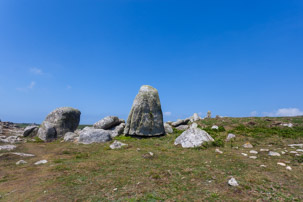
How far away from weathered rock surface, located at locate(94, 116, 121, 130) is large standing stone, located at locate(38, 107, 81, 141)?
520 cm

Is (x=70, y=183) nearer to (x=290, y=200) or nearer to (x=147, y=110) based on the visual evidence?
(x=290, y=200)

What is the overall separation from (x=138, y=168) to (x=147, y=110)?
39.9 ft

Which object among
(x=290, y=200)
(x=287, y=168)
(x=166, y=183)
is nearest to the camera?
(x=290, y=200)

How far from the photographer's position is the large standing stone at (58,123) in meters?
24.0

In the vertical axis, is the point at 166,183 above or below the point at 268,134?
below

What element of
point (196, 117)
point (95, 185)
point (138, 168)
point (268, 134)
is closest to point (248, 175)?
point (138, 168)

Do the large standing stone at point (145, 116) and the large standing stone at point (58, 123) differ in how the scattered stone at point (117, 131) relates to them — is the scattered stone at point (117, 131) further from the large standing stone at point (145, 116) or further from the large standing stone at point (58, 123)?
the large standing stone at point (58, 123)

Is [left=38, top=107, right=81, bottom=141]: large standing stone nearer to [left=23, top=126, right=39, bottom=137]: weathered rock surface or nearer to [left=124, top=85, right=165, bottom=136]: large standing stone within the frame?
[left=23, top=126, right=39, bottom=137]: weathered rock surface

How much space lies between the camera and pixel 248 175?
7.84 metres

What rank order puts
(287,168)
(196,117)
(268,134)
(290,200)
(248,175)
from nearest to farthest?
(290,200) → (248,175) → (287,168) → (268,134) → (196,117)

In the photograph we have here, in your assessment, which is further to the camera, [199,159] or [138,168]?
[199,159]

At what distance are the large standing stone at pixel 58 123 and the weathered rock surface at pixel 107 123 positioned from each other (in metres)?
5.20

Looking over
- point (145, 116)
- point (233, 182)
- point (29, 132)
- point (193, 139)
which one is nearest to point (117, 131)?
point (145, 116)

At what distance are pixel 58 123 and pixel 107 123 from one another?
7.78 m
